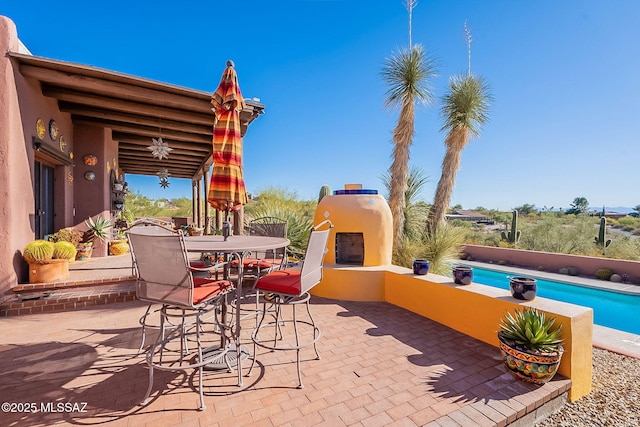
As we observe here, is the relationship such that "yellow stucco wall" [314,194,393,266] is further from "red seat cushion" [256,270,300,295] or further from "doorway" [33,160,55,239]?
"doorway" [33,160,55,239]

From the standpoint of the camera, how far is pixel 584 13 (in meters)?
7.48

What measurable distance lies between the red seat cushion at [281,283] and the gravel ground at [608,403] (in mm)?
2096

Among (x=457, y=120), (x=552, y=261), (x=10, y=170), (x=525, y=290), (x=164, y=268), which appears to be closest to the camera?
(x=164, y=268)

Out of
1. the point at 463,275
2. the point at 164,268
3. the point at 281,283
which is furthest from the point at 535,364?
the point at 164,268

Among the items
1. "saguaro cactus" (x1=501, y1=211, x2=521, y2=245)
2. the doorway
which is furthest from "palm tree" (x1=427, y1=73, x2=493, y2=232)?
the doorway

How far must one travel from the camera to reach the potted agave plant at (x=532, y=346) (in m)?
2.19

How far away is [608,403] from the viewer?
234 centimetres

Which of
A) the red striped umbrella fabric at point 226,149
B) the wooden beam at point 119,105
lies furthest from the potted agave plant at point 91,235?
the red striped umbrella fabric at point 226,149

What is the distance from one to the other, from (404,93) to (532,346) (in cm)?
798

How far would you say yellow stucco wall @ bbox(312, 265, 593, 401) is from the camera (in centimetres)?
237

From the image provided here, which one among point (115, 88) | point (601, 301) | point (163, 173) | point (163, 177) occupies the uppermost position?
point (115, 88)

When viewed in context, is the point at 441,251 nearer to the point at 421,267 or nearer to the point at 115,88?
the point at 421,267

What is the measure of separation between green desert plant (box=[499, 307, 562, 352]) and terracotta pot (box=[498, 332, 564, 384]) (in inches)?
2.2

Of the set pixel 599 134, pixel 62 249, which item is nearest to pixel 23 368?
pixel 62 249
